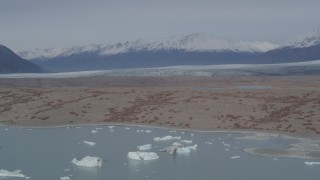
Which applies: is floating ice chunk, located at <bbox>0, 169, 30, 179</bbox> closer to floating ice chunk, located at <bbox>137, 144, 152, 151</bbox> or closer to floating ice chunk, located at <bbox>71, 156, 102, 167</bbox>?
floating ice chunk, located at <bbox>71, 156, 102, 167</bbox>

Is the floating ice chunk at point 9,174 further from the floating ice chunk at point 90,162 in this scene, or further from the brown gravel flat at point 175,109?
the brown gravel flat at point 175,109

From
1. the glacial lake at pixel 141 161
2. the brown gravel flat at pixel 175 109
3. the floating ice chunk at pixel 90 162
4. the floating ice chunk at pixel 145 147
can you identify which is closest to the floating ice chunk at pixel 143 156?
the glacial lake at pixel 141 161

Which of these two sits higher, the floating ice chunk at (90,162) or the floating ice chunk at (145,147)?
the floating ice chunk at (90,162)

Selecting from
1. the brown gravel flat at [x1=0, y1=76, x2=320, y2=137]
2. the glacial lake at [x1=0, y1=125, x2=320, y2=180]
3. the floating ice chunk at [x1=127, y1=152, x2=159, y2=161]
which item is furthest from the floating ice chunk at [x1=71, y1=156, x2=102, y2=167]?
the brown gravel flat at [x1=0, y1=76, x2=320, y2=137]

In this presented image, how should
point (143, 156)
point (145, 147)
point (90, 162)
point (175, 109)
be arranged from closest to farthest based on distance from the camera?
point (90, 162)
point (143, 156)
point (145, 147)
point (175, 109)

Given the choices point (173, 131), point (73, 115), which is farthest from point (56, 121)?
point (173, 131)

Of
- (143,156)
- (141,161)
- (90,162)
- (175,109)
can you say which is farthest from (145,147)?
(175,109)

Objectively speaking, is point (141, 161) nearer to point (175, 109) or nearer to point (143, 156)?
point (143, 156)

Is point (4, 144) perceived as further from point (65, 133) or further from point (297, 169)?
point (297, 169)

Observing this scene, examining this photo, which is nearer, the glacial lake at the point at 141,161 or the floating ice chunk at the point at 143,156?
the glacial lake at the point at 141,161
